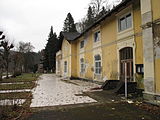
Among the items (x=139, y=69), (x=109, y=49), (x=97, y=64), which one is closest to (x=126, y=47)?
(x=139, y=69)

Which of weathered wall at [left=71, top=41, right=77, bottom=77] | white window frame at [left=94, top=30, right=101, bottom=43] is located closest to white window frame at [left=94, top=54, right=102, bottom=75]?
white window frame at [left=94, top=30, right=101, bottom=43]

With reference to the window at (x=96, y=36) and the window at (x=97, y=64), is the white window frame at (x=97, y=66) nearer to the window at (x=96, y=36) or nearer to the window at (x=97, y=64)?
the window at (x=97, y=64)

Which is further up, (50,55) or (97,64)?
(50,55)

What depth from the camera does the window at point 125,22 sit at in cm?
1195

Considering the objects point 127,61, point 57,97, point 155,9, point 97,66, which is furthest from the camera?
point 97,66

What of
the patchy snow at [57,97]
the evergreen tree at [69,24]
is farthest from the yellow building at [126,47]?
the evergreen tree at [69,24]

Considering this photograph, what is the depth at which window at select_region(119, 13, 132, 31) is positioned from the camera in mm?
11945

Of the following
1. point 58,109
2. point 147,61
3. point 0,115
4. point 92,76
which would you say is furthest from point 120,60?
point 0,115

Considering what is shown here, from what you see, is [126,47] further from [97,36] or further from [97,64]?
[97,36]

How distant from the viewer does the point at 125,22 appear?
1255 cm

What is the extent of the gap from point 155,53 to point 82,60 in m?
15.7

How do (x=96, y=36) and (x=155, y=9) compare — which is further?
(x=96, y=36)

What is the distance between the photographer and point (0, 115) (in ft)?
18.3

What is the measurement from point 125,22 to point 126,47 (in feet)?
5.98
